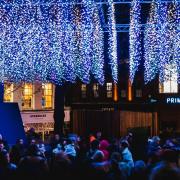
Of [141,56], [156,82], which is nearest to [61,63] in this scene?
[141,56]

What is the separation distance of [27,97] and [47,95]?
6.23 ft

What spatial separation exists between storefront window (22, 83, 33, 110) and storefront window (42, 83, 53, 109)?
1.14 metres

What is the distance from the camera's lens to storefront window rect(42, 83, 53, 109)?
4184 centimetres

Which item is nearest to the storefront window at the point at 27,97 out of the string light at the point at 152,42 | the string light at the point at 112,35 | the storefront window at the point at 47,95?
the storefront window at the point at 47,95

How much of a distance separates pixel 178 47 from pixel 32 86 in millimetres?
12343

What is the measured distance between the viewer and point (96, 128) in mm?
37125

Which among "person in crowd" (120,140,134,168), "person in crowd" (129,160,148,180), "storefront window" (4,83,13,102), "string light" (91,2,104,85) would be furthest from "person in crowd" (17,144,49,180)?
"storefront window" (4,83,13,102)

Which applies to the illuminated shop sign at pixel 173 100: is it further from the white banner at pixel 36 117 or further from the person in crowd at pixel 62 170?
the person in crowd at pixel 62 170

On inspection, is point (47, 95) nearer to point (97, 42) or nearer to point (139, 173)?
point (97, 42)

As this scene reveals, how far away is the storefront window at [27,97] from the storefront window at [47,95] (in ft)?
3.75

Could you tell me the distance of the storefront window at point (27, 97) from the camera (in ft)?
133

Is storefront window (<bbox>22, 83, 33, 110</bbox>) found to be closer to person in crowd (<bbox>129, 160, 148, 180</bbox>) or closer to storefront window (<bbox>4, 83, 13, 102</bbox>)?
storefront window (<bbox>4, 83, 13, 102</bbox>)

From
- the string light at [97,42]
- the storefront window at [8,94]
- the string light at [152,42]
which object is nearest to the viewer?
the string light at [97,42]

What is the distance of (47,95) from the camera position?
139 feet
